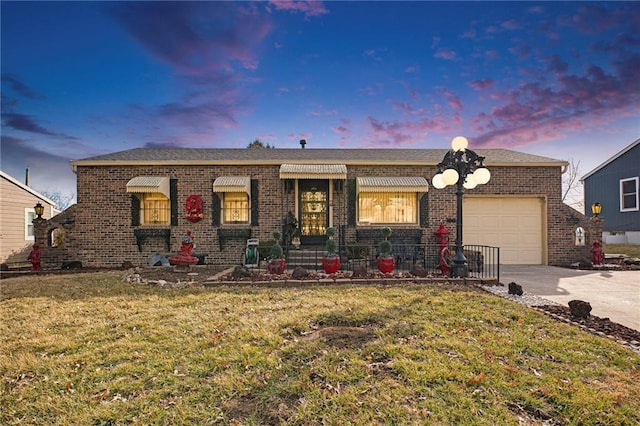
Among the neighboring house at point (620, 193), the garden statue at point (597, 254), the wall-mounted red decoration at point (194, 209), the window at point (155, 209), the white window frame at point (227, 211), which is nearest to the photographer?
the garden statue at point (597, 254)

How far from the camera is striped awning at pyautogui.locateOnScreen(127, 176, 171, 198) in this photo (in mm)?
10381

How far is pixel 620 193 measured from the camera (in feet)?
57.4

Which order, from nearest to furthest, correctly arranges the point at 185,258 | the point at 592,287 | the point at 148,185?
the point at 592,287, the point at 185,258, the point at 148,185

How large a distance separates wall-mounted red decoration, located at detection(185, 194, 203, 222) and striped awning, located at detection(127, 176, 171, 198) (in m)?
0.92

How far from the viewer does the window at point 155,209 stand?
436 inches

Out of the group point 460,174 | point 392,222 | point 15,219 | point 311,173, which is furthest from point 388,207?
point 15,219

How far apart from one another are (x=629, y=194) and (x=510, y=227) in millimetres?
12602

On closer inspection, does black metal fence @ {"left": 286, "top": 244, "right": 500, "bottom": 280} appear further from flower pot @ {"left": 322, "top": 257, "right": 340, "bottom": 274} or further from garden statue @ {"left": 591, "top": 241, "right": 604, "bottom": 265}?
garden statue @ {"left": 591, "top": 241, "right": 604, "bottom": 265}

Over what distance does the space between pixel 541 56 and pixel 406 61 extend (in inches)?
187

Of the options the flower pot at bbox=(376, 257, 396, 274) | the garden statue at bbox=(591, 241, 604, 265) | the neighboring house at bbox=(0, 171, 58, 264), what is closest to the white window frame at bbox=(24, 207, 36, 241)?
the neighboring house at bbox=(0, 171, 58, 264)

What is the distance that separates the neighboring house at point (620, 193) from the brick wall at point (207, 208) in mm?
10562

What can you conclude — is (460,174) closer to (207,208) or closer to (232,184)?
(232,184)

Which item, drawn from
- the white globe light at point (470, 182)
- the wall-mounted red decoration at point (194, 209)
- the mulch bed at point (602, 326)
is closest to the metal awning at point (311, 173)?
the wall-mounted red decoration at point (194, 209)

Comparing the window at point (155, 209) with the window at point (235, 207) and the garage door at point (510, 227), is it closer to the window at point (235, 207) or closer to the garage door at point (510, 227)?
the window at point (235, 207)
